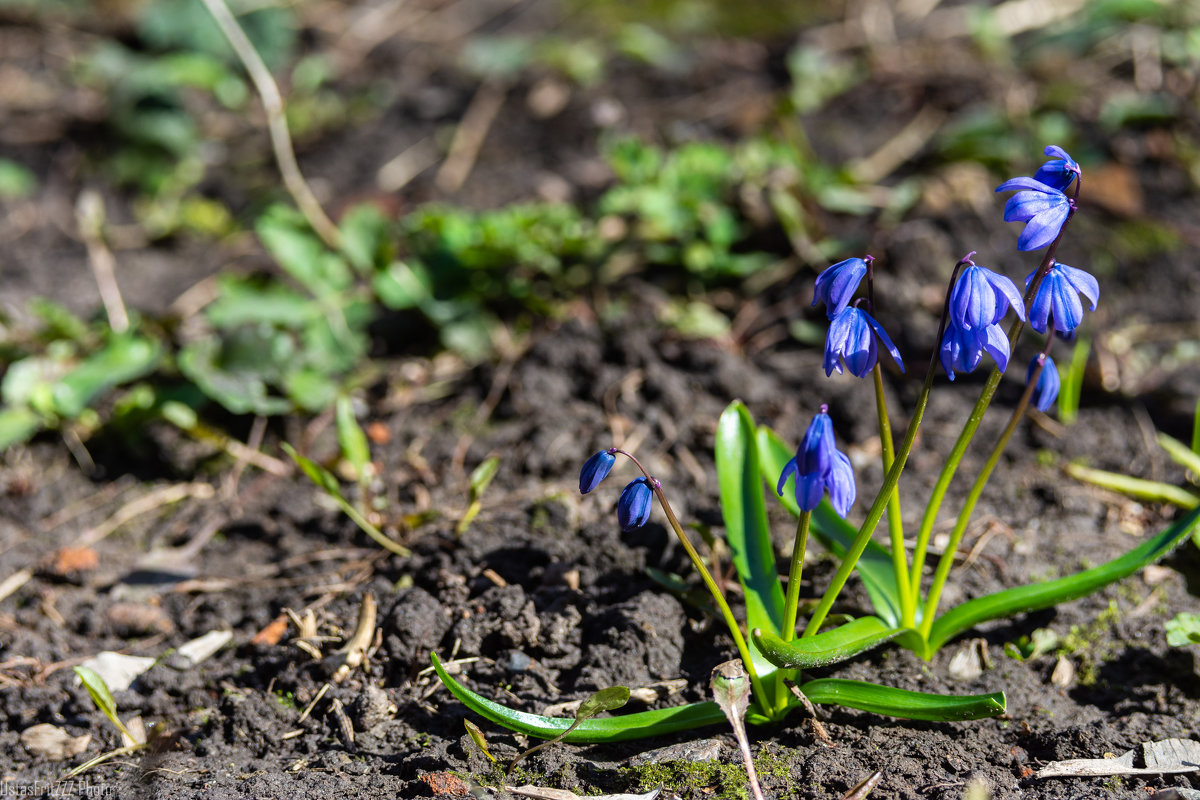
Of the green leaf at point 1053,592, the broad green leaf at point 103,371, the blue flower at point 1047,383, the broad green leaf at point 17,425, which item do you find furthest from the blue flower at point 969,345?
the broad green leaf at point 17,425

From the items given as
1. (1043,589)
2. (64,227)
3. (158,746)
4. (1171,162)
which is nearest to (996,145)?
(1171,162)

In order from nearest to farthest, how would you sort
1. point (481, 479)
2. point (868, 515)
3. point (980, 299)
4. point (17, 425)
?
point (980, 299)
point (868, 515)
point (481, 479)
point (17, 425)

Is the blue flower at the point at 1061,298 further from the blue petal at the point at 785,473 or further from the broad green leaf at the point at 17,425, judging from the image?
the broad green leaf at the point at 17,425

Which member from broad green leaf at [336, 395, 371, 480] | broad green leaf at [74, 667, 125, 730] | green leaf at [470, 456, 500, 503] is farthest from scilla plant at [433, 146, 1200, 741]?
broad green leaf at [336, 395, 371, 480]

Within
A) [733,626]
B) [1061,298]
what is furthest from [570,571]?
[1061,298]

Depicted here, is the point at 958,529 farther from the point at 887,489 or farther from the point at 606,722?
the point at 606,722

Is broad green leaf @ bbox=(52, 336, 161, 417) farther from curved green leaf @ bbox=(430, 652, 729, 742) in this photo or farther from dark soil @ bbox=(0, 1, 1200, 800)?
curved green leaf @ bbox=(430, 652, 729, 742)

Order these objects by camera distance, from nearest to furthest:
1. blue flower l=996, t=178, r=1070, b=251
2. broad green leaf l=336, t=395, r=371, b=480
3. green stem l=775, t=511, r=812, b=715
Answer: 1. blue flower l=996, t=178, r=1070, b=251
2. green stem l=775, t=511, r=812, b=715
3. broad green leaf l=336, t=395, r=371, b=480

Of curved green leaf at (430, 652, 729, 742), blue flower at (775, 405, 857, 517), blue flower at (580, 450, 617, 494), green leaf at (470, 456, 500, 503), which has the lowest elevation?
curved green leaf at (430, 652, 729, 742)
